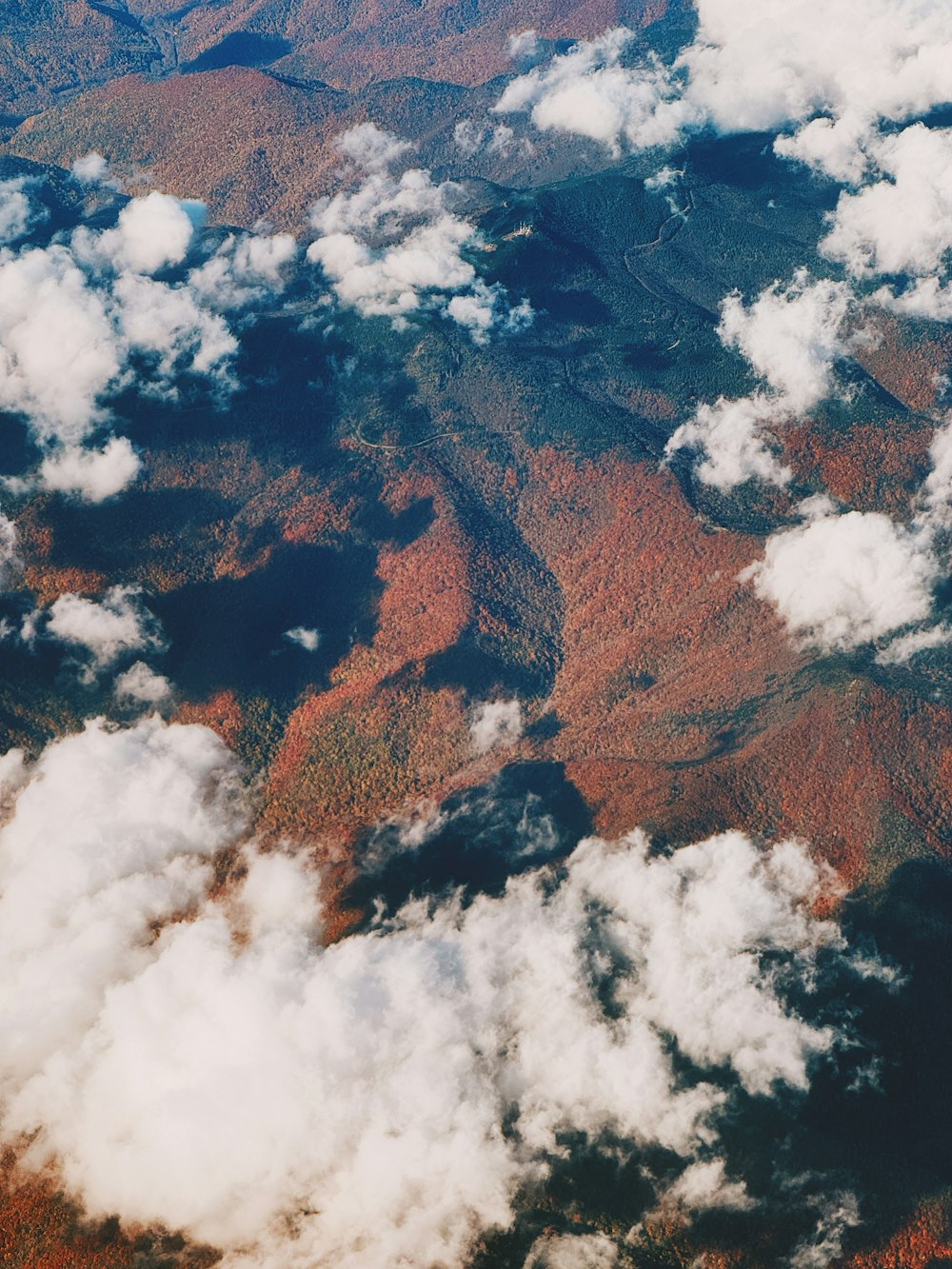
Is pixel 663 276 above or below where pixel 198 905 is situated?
above

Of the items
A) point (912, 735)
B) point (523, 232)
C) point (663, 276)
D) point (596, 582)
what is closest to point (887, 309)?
point (663, 276)

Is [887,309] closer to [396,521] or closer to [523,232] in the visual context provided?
[523,232]

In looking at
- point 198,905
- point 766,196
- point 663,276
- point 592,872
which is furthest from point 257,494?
point 766,196

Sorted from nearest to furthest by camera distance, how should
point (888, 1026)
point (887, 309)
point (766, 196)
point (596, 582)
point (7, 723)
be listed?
point (888, 1026)
point (7, 723)
point (596, 582)
point (887, 309)
point (766, 196)

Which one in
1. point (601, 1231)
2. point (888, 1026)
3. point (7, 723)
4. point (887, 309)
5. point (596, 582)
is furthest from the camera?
point (887, 309)

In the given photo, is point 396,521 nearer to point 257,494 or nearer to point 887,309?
point 257,494

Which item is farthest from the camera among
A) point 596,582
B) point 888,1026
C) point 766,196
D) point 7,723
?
point 766,196

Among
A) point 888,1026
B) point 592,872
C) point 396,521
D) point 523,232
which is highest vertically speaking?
point 523,232

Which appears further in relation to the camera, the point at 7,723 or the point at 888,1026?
the point at 7,723

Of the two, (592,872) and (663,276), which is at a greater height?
(663,276)
